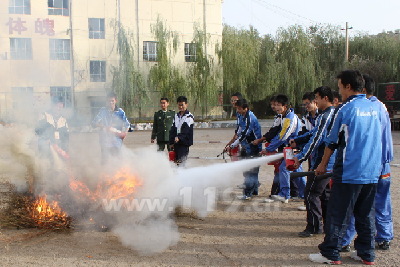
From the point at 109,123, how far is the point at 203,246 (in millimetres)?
3803

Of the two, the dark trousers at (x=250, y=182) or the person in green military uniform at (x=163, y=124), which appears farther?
the person in green military uniform at (x=163, y=124)

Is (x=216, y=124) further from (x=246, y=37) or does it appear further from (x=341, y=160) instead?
(x=341, y=160)

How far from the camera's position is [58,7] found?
7242mm

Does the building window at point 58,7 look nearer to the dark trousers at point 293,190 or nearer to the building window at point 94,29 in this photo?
the building window at point 94,29

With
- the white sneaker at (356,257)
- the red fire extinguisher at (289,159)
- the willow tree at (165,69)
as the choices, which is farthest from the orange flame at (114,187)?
the willow tree at (165,69)

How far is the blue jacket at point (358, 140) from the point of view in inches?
161

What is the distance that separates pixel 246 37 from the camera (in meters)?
34.0

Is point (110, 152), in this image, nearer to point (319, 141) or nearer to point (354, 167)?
point (319, 141)

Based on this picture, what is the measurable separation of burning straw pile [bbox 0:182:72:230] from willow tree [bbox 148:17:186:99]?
25.0 metres

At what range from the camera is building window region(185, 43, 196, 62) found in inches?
1269

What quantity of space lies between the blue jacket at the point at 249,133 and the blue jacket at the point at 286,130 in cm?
55

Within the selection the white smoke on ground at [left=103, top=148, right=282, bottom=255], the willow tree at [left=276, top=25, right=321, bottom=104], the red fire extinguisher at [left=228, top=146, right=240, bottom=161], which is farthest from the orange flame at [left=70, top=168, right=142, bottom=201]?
the willow tree at [left=276, top=25, right=321, bottom=104]

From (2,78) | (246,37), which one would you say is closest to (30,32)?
(2,78)

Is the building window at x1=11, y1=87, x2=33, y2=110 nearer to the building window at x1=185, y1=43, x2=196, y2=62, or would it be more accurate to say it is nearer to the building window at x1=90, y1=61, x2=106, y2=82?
the building window at x1=90, y1=61, x2=106, y2=82
